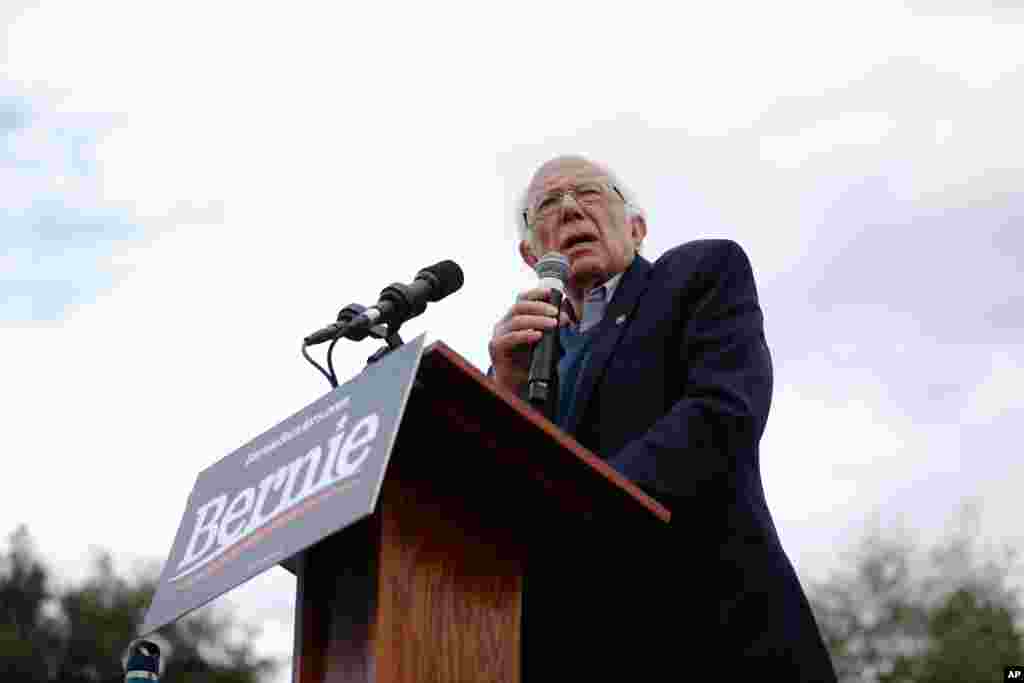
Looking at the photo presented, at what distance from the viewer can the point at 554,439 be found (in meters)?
2.46

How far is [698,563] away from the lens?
2998mm

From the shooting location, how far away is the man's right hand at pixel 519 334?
3.16 metres

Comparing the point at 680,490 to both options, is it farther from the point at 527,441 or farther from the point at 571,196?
the point at 571,196

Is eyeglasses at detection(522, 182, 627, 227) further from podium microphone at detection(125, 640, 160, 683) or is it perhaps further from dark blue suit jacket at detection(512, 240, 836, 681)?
podium microphone at detection(125, 640, 160, 683)

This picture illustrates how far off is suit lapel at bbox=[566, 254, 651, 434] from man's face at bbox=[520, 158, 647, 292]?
11 cm

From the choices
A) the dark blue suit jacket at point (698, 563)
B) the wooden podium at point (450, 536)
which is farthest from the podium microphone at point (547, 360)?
the wooden podium at point (450, 536)

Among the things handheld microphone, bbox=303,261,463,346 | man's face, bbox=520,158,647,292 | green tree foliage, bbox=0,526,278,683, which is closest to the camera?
handheld microphone, bbox=303,261,463,346

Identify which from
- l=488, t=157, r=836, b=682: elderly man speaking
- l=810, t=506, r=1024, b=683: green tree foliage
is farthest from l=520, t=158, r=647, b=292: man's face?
l=810, t=506, r=1024, b=683: green tree foliage

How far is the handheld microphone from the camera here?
300cm

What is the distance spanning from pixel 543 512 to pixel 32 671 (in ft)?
116

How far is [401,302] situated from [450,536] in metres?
0.72

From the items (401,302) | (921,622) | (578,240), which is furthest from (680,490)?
(921,622)

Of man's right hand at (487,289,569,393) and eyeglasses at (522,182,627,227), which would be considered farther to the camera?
eyeglasses at (522,182,627,227)

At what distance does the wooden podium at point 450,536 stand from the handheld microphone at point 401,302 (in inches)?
20.4
